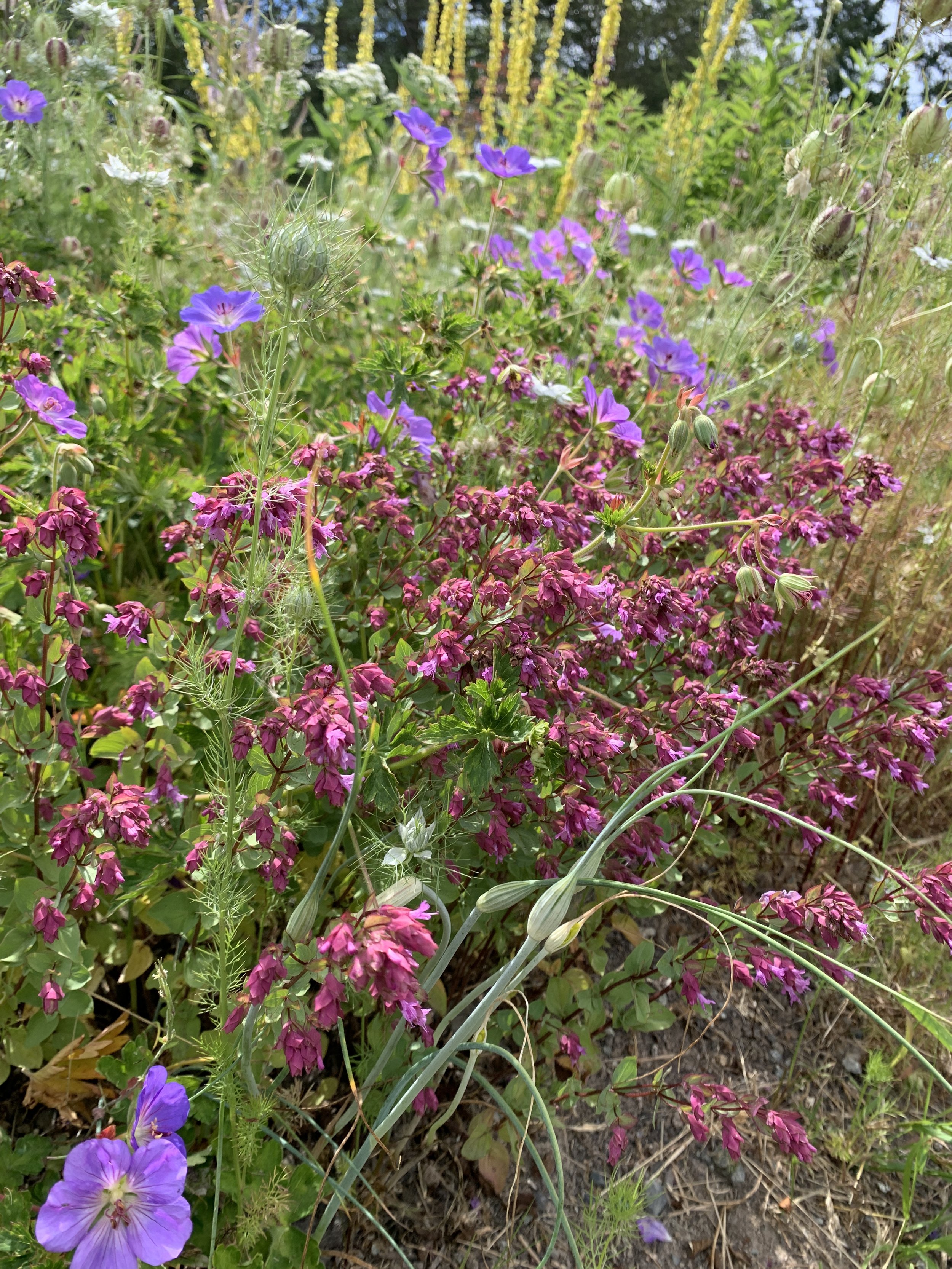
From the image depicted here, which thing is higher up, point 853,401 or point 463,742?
point 853,401

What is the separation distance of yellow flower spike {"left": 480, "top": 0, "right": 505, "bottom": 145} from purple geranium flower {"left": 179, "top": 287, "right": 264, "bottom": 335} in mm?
4231

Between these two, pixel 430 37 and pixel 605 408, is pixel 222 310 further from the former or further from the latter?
Answer: pixel 430 37

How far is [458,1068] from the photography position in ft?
4.66

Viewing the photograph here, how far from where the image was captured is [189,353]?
1793mm

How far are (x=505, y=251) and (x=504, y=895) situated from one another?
1989mm

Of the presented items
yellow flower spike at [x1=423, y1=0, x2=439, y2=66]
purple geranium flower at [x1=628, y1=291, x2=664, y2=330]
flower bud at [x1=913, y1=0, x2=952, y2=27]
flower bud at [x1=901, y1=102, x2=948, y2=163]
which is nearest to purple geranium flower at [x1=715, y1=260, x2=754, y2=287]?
purple geranium flower at [x1=628, y1=291, x2=664, y2=330]

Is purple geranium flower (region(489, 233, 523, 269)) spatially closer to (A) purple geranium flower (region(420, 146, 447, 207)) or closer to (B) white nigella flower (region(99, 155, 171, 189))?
(A) purple geranium flower (region(420, 146, 447, 207))

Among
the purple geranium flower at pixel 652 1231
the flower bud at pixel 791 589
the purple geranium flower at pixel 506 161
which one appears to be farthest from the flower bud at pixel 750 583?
the purple geranium flower at pixel 506 161

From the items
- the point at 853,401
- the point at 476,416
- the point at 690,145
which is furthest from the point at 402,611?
the point at 690,145

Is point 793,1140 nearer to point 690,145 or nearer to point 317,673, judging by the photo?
point 317,673

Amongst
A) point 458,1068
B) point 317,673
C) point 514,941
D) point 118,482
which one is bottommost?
point 458,1068

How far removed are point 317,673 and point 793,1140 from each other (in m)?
0.94

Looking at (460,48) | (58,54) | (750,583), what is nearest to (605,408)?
(750,583)

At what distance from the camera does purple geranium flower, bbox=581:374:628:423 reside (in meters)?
1.68
